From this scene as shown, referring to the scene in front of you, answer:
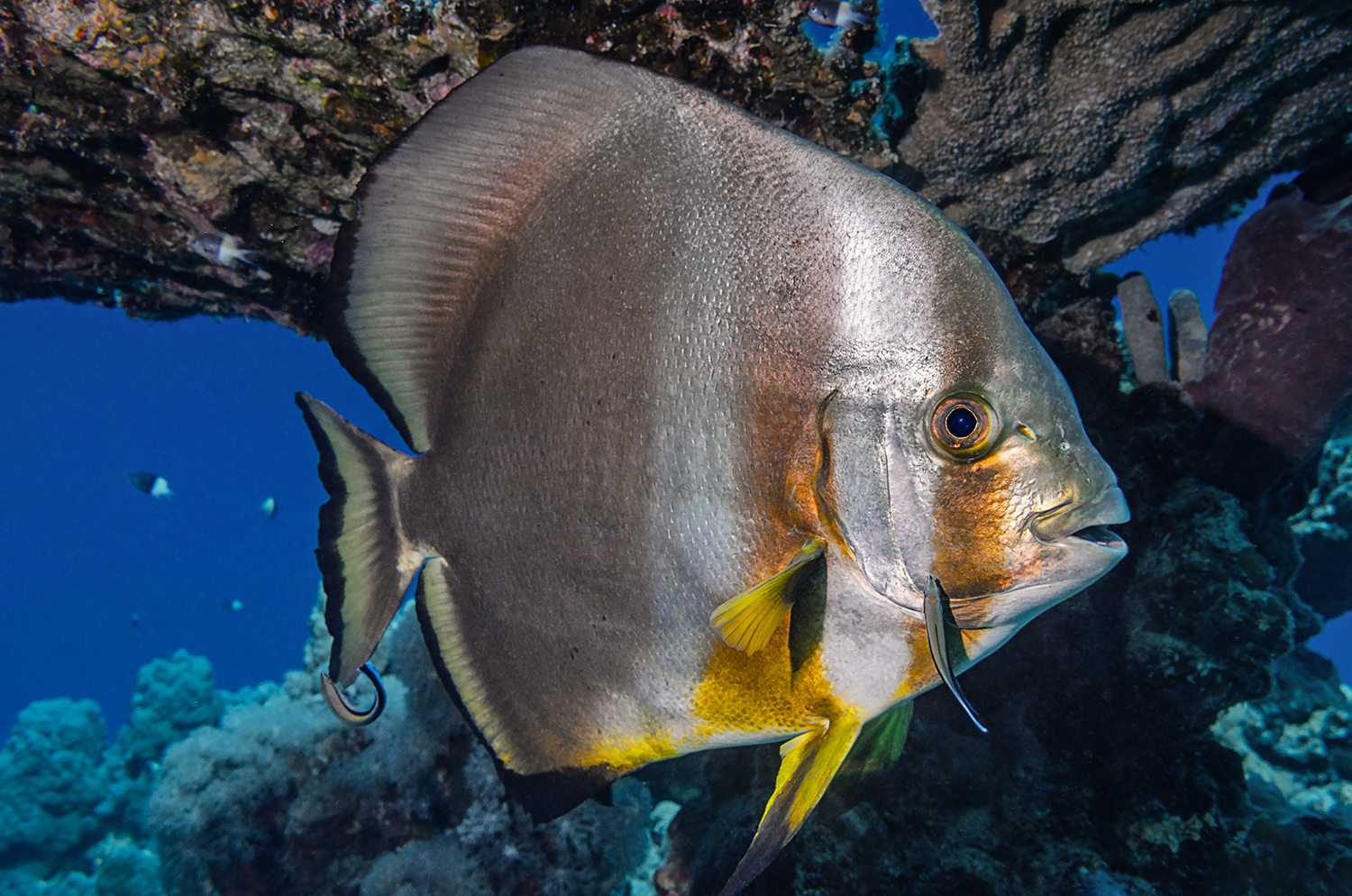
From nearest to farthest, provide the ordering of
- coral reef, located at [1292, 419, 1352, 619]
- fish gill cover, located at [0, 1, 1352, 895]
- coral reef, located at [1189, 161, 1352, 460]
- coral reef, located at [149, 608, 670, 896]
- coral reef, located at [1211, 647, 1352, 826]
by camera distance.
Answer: fish gill cover, located at [0, 1, 1352, 895]
coral reef, located at [1189, 161, 1352, 460]
coral reef, located at [149, 608, 670, 896]
coral reef, located at [1211, 647, 1352, 826]
coral reef, located at [1292, 419, 1352, 619]

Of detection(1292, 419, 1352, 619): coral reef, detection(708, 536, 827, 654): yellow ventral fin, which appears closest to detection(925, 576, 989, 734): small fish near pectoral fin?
detection(708, 536, 827, 654): yellow ventral fin

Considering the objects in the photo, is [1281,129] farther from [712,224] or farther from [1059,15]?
[712,224]

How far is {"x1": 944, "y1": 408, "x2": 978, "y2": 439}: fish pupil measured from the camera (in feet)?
3.22

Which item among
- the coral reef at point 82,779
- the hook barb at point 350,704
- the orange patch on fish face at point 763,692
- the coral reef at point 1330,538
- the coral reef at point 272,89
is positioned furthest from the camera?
the coral reef at point 82,779

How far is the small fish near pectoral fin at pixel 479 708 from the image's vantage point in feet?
4.56

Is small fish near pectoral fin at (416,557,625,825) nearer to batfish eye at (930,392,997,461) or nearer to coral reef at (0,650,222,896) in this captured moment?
batfish eye at (930,392,997,461)

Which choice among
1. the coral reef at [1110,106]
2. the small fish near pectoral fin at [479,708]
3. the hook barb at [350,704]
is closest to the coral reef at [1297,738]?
the coral reef at [1110,106]

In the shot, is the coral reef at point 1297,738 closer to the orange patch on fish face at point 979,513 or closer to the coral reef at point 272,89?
the orange patch on fish face at point 979,513

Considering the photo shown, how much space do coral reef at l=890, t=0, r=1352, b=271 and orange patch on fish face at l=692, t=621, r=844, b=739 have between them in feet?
6.77

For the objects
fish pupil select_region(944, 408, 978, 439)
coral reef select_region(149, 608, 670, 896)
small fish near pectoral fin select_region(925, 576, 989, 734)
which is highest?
fish pupil select_region(944, 408, 978, 439)

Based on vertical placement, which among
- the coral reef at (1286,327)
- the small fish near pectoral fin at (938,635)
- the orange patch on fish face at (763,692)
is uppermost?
the coral reef at (1286,327)

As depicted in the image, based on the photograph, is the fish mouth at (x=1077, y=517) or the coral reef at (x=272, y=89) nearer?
the fish mouth at (x=1077, y=517)

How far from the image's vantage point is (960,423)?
3.23 feet

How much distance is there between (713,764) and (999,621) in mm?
3013
